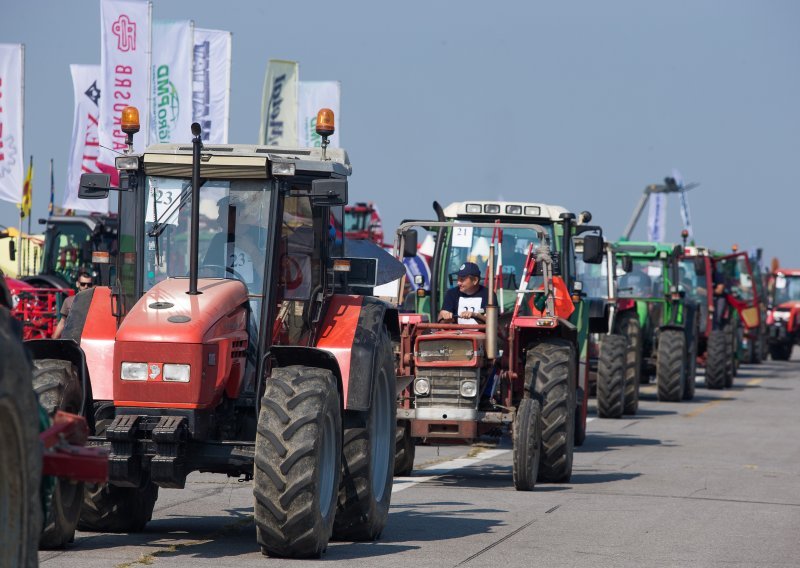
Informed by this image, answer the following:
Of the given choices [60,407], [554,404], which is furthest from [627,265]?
[60,407]

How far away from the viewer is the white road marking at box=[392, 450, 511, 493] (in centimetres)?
1366

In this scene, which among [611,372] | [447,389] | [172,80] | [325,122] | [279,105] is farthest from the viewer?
[279,105]

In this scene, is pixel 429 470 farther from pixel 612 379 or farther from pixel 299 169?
pixel 612 379

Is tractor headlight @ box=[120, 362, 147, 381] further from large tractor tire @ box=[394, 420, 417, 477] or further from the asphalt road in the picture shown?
Answer: large tractor tire @ box=[394, 420, 417, 477]

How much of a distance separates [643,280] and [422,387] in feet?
44.6

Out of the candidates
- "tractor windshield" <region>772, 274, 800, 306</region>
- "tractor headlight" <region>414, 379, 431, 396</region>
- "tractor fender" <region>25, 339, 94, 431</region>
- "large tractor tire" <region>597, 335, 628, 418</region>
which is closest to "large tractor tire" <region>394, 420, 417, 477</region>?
"tractor headlight" <region>414, 379, 431, 396</region>

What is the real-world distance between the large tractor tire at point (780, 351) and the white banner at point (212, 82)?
22.7 metres

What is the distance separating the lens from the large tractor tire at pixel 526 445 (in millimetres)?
12961

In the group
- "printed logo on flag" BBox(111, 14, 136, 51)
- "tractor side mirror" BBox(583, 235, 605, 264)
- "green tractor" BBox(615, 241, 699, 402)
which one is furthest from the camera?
"green tractor" BBox(615, 241, 699, 402)

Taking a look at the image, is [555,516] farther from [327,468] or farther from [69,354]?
[69,354]

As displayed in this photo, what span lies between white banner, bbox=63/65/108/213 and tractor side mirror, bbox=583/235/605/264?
400 inches

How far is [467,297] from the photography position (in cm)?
1438

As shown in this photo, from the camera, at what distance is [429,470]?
15.0 m

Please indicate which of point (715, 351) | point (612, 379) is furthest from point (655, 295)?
point (612, 379)
